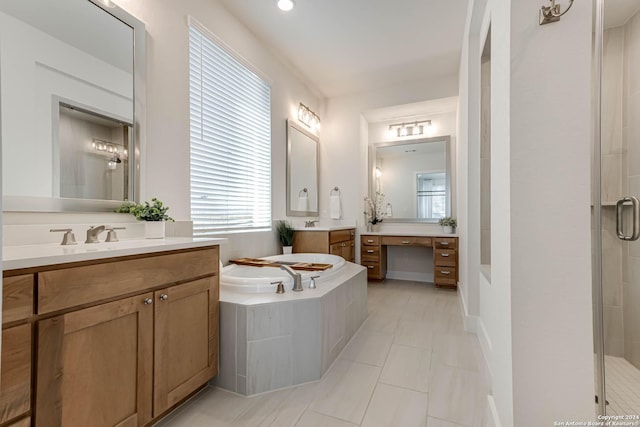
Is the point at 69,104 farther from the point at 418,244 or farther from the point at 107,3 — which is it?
the point at 418,244

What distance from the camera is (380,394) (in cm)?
161

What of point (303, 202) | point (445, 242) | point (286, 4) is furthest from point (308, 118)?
point (445, 242)

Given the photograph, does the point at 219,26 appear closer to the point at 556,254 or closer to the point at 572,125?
the point at 572,125

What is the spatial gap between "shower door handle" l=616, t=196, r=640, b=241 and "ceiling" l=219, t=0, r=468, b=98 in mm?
2343

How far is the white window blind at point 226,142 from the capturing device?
236cm

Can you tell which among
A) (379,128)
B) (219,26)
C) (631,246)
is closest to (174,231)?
(219,26)

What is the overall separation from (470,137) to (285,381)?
2.37 m

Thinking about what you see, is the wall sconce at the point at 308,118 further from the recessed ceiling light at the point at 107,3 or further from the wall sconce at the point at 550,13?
the wall sconce at the point at 550,13

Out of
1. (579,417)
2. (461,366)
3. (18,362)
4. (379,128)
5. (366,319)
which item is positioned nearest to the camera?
(18,362)

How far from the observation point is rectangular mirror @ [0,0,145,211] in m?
1.31

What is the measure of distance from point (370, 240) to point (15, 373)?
376 cm

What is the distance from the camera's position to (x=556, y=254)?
990mm

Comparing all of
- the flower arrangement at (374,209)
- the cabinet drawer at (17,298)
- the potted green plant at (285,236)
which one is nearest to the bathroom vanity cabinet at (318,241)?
the potted green plant at (285,236)

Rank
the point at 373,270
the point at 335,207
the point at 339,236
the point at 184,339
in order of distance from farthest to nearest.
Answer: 1. the point at 335,207
2. the point at 373,270
3. the point at 339,236
4. the point at 184,339
